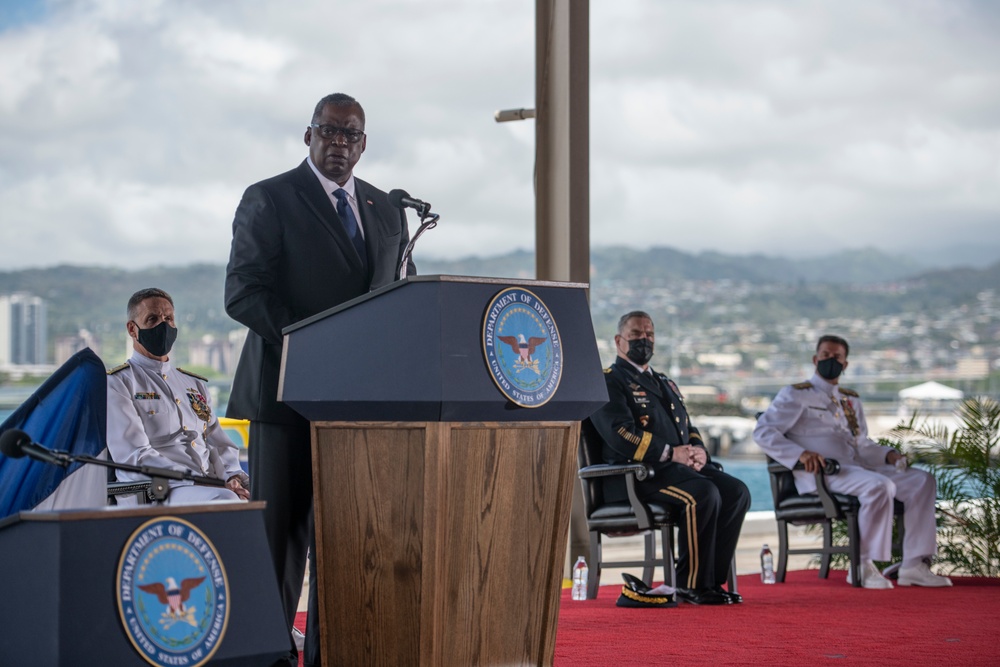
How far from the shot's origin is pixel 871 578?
16.0ft

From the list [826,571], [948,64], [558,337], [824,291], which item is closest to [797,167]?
[948,64]

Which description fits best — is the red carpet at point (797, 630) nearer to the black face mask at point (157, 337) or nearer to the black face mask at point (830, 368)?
the black face mask at point (157, 337)

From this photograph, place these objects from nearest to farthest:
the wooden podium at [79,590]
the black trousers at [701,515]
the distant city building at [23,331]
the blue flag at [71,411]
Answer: the wooden podium at [79,590]
the blue flag at [71,411]
the black trousers at [701,515]
the distant city building at [23,331]

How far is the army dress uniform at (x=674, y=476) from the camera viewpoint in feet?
14.4

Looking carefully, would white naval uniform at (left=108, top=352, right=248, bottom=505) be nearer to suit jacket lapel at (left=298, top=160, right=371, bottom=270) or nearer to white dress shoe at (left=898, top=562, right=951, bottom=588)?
suit jacket lapel at (left=298, top=160, right=371, bottom=270)

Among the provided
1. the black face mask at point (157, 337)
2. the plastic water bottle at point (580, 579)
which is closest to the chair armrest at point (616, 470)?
the plastic water bottle at point (580, 579)

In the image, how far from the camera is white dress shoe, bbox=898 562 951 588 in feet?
16.2

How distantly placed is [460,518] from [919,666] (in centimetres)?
141

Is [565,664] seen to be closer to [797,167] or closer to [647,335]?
[647,335]

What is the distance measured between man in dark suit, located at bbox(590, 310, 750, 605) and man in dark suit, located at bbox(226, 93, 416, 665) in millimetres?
2265

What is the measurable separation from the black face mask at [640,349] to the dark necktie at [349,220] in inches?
96.3

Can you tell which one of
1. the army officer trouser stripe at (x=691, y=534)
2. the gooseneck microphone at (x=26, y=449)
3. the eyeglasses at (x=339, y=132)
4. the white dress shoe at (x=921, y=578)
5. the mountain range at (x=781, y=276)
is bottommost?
the white dress shoe at (x=921, y=578)

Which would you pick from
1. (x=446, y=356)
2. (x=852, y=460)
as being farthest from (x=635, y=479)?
(x=446, y=356)

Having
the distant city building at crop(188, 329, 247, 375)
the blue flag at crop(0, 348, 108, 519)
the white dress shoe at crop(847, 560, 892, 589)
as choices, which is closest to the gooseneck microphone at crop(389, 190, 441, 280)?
the blue flag at crop(0, 348, 108, 519)
